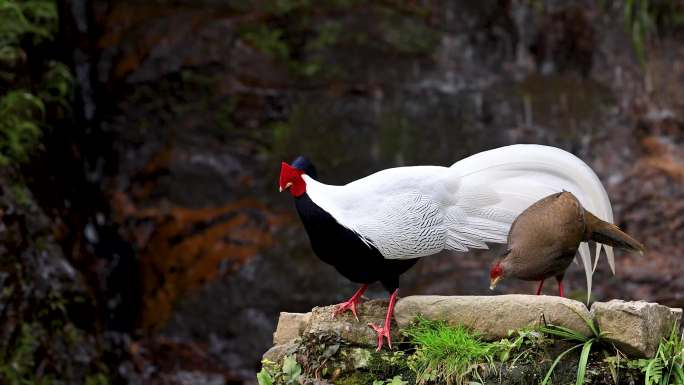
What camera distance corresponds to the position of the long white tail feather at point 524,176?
12.3ft

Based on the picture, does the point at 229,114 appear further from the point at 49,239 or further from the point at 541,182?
the point at 541,182

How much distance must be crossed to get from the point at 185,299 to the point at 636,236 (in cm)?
389

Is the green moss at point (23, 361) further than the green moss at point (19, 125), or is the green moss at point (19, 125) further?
the green moss at point (19, 125)

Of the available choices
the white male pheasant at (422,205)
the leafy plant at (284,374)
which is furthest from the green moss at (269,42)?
the leafy plant at (284,374)

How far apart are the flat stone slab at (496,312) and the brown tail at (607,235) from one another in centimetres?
30

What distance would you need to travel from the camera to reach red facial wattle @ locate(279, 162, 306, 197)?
3.65m

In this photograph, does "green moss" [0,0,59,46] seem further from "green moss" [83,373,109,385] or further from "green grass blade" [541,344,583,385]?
"green grass blade" [541,344,583,385]

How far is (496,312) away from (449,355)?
28 centimetres

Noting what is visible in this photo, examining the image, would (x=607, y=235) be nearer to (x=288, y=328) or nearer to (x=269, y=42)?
(x=288, y=328)

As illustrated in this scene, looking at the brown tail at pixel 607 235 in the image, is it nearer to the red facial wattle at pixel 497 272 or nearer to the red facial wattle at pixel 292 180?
the red facial wattle at pixel 497 272

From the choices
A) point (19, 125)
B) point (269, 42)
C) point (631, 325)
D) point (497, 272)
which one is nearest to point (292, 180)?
point (497, 272)

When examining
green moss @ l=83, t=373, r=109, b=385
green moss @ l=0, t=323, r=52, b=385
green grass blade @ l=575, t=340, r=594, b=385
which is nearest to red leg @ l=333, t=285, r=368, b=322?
green grass blade @ l=575, t=340, r=594, b=385

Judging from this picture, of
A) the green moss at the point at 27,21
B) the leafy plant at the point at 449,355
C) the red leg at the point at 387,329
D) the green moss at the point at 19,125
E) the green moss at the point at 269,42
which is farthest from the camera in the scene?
the green moss at the point at 269,42

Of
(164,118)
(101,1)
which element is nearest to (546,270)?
(164,118)
